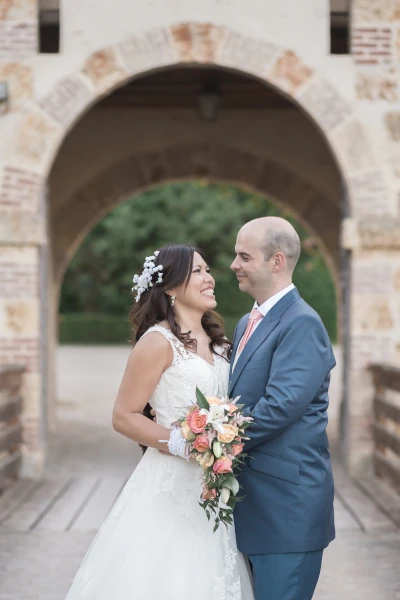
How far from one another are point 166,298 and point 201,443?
0.80 meters

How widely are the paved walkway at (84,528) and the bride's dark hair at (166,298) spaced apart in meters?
1.72

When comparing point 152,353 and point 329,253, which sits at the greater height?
point 329,253

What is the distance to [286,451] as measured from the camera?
3.05 metres

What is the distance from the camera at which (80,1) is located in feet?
24.7

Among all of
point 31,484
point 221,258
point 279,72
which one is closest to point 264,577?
point 31,484

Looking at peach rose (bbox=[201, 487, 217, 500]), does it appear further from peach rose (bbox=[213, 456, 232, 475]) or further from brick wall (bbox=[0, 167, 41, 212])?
brick wall (bbox=[0, 167, 41, 212])

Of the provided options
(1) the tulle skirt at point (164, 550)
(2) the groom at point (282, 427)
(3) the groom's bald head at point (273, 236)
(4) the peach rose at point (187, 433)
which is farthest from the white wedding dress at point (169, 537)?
(3) the groom's bald head at point (273, 236)

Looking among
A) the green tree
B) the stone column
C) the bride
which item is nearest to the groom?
the bride

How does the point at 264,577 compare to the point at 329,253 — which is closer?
the point at 264,577

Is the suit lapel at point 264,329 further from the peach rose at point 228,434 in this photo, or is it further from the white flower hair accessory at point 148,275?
the white flower hair accessory at point 148,275

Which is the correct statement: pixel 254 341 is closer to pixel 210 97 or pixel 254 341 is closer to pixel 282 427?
pixel 282 427

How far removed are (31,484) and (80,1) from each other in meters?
3.89

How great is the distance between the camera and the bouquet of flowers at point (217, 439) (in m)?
2.92

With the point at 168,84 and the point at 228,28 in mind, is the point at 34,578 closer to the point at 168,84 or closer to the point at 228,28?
the point at 228,28
